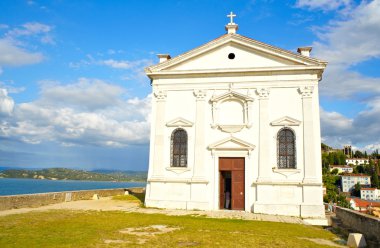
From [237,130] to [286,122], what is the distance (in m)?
2.68

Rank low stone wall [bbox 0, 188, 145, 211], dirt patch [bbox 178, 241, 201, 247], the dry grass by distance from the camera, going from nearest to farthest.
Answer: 1. dirt patch [bbox 178, 241, 201, 247]
2. the dry grass
3. low stone wall [bbox 0, 188, 145, 211]

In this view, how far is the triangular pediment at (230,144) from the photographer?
734 inches

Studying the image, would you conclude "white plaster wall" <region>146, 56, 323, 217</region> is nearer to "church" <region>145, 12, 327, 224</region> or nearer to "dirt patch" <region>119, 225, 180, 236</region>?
"church" <region>145, 12, 327, 224</region>

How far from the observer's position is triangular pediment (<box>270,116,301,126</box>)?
60.0 ft

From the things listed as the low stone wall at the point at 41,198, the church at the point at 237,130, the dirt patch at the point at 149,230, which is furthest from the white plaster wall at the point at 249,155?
the dirt patch at the point at 149,230

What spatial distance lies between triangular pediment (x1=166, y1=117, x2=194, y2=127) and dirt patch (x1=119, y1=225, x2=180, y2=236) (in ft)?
25.3

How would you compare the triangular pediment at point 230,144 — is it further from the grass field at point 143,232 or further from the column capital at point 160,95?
the grass field at point 143,232

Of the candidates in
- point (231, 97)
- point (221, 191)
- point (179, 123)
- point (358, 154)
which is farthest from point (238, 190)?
point (358, 154)

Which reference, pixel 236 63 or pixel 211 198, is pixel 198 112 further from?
pixel 211 198

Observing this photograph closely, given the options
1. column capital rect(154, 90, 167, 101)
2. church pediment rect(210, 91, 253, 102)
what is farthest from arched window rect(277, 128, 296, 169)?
column capital rect(154, 90, 167, 101)

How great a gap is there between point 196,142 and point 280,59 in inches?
262

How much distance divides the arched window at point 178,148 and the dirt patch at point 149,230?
22.1 feet

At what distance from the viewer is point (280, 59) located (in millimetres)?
19016

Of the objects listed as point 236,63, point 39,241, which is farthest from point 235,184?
point 39,241
